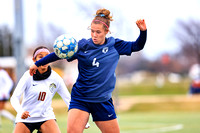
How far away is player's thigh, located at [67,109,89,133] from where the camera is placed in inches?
214

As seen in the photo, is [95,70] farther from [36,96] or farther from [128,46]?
[36,96]

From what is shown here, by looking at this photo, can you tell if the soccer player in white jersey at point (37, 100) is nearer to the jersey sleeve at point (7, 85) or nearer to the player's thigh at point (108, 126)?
the player's thigh at point (108, 126)

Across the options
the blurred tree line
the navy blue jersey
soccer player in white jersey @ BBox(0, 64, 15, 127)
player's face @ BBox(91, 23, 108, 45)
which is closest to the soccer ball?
the navy blue jersey

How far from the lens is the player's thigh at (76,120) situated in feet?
17.8

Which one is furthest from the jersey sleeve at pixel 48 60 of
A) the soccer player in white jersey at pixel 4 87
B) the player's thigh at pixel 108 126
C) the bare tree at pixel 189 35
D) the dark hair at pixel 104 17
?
the bare tree at pixel 189 35

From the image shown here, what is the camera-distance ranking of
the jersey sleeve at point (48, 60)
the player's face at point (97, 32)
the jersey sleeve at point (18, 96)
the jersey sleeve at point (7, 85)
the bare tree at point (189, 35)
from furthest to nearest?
the bare tree at point (189, 35), the jersey sleeve at point (7, 85), the jersey sleeve at point (18, 96), the player's face at point (97, 32), the jersey sleeve at point (48, 60)

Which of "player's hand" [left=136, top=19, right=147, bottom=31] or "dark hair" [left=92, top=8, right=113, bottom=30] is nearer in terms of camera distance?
"player's hand" [left=136, top=19, right=147, bottom=31]

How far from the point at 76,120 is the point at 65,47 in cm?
101

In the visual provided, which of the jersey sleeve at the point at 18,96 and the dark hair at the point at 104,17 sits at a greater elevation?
the dark hair at the point at 104,17

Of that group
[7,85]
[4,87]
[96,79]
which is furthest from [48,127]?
[4,87]

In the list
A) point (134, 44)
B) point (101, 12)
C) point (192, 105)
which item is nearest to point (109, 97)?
point (134, 44)

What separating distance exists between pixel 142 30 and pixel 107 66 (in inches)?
27.4

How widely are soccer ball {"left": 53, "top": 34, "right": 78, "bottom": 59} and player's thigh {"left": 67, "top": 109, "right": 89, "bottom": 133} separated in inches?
30.8

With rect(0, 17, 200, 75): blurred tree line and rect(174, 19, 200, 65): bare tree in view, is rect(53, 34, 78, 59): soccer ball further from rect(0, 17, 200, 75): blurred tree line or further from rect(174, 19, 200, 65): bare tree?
rect(174, 19, 200, 65): bare tree
